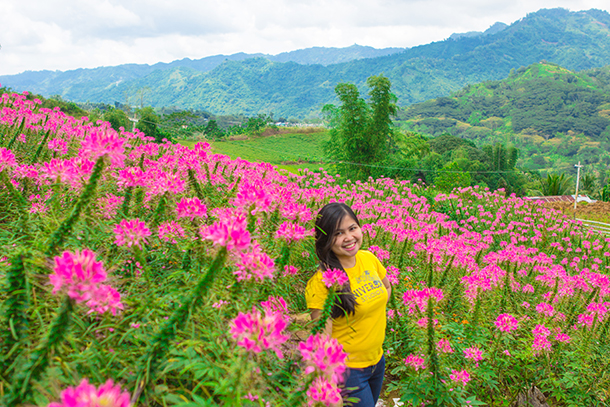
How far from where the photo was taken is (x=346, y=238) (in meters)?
2.49

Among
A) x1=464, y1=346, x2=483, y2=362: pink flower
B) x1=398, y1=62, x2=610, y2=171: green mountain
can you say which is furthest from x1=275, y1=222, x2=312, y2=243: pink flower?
x1=398, y1=62, x2=610, y2=171: green mountain

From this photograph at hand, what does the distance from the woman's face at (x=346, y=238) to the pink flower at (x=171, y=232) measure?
1.08 meters

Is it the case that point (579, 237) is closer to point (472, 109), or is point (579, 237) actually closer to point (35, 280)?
point (35, 280)

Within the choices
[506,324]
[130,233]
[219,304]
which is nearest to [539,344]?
[506,324]

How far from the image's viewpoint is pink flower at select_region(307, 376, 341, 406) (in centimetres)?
113

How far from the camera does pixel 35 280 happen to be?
1.23 meters

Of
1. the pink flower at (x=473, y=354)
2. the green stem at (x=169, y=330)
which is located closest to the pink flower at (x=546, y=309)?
the pink flower at (x=473, y=354)

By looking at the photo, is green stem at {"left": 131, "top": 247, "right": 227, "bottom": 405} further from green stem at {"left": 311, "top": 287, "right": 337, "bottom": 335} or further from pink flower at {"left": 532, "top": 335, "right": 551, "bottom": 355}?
pink flower at {"left": 532, "top": 335, "right": 551, "bottom": 355}

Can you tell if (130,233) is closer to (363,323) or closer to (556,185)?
(363,323)

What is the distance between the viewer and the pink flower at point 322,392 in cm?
113

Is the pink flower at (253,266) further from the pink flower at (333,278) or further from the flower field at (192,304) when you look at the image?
the pink flower at (333,278)

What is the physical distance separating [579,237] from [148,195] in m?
12.3

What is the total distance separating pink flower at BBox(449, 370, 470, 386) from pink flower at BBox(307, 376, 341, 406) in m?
2.15

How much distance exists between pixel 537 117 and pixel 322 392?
589ft
